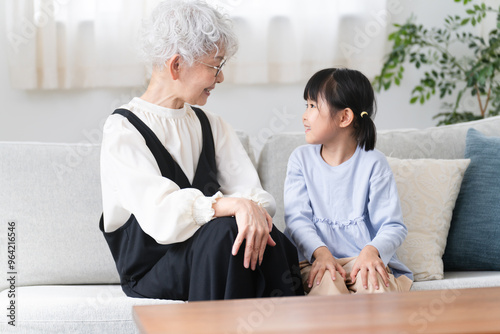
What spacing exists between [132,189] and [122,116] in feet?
0.76

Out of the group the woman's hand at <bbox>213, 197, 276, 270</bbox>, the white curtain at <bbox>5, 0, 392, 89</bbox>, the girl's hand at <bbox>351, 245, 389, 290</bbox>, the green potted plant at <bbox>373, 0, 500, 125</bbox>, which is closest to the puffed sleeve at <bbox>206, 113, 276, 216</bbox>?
the woman's hand at <bbox>213, 197, 276, 270</bbox>

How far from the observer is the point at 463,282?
66.2 inches

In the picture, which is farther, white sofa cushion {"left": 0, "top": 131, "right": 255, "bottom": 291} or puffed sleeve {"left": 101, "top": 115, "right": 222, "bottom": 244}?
white sofa cushion {"left": 0, "top": 131, "right": 255, "bottom": 291}

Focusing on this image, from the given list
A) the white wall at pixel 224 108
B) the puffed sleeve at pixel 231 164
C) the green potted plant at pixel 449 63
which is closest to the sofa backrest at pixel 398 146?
the puffed sleeve at pixel 231 164

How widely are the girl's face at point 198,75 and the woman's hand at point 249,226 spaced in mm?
361

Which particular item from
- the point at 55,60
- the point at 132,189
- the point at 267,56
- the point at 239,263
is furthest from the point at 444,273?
the point at 55,60

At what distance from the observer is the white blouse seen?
1.38 m

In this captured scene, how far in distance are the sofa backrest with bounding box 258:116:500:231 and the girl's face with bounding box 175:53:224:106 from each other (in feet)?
1.43

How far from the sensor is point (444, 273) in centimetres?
186

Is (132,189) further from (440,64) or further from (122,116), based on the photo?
(440,64)

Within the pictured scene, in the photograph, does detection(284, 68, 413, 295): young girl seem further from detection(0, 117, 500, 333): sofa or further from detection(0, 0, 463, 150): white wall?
detection(0, 0, 463, 150): white wall

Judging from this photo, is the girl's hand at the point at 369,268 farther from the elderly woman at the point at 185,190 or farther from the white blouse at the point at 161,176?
the white blouse at the point at 161,176

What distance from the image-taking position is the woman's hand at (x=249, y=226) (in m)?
1.31

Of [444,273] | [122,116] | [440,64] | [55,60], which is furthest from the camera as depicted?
[440,64]
